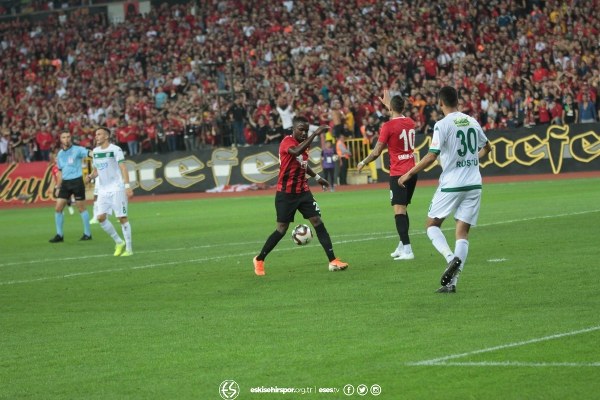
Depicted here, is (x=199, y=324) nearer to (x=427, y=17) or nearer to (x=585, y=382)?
(x=585, y=382)

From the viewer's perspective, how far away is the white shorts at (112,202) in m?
20.4

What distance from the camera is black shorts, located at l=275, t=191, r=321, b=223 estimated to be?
15.7m

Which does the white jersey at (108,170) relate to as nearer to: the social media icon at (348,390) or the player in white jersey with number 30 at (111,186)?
the player in white jersey with number 30 at (111,186)

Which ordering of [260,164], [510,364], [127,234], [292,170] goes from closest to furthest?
[510,364] → [292,170] → [127,234] → [260,164]

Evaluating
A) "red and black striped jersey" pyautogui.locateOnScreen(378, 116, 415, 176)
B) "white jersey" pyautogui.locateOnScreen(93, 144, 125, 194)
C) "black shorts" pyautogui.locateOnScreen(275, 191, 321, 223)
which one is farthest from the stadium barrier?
"black shorts" pyautogui.locateOnScreen(275, 191, 321, 223)

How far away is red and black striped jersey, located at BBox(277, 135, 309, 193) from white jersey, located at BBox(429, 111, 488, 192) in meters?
3.32

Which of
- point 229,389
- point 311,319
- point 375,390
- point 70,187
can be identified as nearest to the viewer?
point 375,390

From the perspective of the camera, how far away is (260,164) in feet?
133

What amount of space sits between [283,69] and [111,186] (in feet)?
84.7

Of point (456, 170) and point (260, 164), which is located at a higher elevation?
point (456, 170)

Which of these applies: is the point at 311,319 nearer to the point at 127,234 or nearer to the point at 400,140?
the point at 400,140

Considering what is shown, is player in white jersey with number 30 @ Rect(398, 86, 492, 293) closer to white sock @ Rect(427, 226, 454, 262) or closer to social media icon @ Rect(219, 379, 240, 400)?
white sock @ Rect(427, 226, 454, 262)

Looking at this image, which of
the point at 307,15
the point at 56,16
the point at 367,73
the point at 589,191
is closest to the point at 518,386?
the point at 589,191

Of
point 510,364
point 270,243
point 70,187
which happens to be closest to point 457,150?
point 270,243
